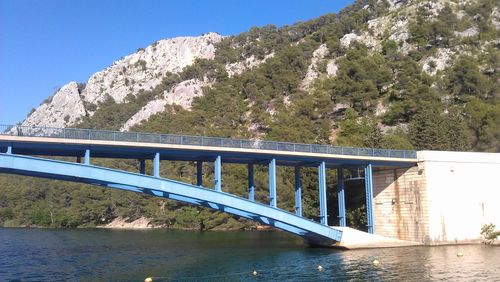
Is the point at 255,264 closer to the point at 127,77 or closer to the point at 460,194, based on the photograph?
the point at 460,194

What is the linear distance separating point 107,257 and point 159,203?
48289 mm

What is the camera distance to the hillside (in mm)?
62750

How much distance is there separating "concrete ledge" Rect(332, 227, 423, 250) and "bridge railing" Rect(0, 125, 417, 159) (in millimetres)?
5861

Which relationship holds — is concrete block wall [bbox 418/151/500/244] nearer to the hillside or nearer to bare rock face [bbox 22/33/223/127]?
the hillside

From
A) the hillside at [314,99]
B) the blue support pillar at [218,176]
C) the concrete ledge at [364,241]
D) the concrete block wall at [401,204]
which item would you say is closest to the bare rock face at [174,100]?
the hillside at [314,99]

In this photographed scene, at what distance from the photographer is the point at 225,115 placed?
97.9 metres

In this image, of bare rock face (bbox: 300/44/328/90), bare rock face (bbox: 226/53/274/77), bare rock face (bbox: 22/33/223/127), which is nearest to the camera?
bare rock face (bbox: 300/44/328/90)

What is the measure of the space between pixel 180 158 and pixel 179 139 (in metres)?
3.85

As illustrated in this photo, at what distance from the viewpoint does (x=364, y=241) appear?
3538 cm

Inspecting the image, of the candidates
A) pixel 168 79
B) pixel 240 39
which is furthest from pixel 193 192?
pixel 240 39

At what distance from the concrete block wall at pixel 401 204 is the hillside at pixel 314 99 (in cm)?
646

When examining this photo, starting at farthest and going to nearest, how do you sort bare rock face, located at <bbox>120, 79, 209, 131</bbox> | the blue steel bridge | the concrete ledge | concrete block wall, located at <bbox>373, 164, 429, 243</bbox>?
bare rock face, located at <bbox>120, 79, 209, 131</bbox>
concrete block wall, located at <bbox>373, 164, 429, 243</bbox>
the concrete ledge
the blue steel bridge

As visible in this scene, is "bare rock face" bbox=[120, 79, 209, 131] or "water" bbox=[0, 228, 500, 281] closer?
"water" bbox=[0, 228, 500, 281]

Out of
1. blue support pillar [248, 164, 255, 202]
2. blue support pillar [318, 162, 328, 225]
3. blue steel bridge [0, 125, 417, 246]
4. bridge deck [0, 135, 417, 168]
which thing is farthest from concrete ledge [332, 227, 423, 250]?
blue support pillar [248, 164, 255, 202]
